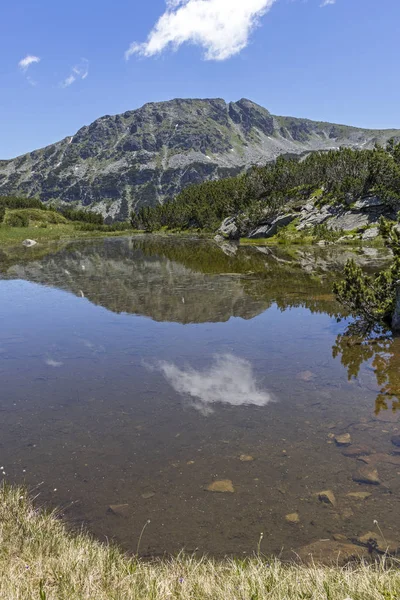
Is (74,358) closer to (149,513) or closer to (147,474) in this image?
(147,474)

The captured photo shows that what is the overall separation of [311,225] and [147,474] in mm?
119406

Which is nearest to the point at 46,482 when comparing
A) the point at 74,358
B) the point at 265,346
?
the point at 74,358

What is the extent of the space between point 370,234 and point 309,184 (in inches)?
2606

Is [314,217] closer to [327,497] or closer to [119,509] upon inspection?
[327,497]

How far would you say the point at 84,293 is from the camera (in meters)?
38.9

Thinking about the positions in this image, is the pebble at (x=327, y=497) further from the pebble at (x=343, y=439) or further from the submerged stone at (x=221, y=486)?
the pebble at (x=343, y=439)

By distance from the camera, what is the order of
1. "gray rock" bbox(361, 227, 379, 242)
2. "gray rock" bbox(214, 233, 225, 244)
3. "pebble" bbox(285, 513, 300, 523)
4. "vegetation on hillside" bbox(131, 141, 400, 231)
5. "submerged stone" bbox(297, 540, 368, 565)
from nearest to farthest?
"submerged stone" bbox(297, 540, 368, 565), "pebble" bbox(285, 513, 300, 523), "gray rock" bbox(361, 227, 379, 242), "vegetation on hillside" bbox(131, 141, 400, 231), "gray rock" bbox(214, 233, 225, 244)

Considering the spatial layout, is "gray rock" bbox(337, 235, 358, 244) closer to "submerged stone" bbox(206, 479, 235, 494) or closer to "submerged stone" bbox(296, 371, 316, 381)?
"submerged stone" bbox(296, 371, 316, 381)

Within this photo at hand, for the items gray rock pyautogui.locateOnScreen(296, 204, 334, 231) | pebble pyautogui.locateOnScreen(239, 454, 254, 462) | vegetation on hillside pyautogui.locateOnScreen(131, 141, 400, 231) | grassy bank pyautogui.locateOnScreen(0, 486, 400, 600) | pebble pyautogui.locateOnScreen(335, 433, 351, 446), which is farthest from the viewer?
gray rock pyautogui.locateOnScreen(296, 204, 334, 231)

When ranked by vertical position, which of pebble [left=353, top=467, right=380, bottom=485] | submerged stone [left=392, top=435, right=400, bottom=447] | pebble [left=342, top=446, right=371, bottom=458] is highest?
submerged stone [left=392, top=435, right=400, bottom=447]

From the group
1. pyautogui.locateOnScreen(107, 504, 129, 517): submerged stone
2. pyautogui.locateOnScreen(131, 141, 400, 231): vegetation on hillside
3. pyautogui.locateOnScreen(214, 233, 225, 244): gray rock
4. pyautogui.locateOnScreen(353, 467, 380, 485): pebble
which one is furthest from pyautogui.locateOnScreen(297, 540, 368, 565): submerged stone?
pyautogui.locateOnScreen(214, 233, 225, 244): gray rock

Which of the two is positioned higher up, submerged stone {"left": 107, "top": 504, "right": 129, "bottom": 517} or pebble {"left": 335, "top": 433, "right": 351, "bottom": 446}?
pebble {"left": 335, "top": 433, "right": 351, "bottom": 446}

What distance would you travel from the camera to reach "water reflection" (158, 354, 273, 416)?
1459 centimetres

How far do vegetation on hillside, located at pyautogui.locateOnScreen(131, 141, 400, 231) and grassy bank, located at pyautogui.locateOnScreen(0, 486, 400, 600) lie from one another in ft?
385
